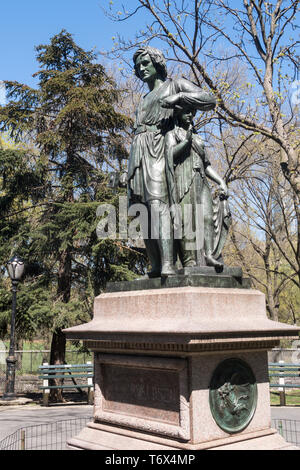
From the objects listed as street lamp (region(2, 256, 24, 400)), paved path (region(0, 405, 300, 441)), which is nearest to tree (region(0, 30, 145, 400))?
street lamp (region(2, 256, 24, 400))

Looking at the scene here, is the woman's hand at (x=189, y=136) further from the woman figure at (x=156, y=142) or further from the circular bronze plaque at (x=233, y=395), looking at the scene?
the circular bronze plaque at (x=233, y=395)

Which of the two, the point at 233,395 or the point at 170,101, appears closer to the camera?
the point at 233,395

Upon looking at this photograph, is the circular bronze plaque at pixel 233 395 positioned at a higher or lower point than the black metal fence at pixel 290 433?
higher

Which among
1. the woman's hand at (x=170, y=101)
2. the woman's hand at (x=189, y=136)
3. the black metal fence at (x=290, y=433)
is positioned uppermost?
the woman's hand at (x=170, y=101)

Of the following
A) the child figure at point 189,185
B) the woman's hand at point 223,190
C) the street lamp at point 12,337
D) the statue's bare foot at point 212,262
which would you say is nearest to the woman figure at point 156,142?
the child figure at point 189,185

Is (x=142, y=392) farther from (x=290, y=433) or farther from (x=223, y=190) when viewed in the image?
(x=290, y=433)

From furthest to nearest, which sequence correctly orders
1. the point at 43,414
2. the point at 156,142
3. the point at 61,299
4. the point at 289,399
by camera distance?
the point at 61,299 → the point at 289,399 → the point at 43,414 → the point at 156,142

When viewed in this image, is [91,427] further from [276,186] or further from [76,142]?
[276,186]

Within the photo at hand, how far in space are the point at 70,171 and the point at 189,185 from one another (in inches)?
491

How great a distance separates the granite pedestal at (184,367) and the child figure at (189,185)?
0.47m

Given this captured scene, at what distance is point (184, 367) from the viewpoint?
4.55 m

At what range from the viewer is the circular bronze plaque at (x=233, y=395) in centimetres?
465

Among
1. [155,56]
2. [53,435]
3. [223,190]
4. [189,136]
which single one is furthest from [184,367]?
[53,435]

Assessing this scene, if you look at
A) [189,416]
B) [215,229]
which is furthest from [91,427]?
[215,229]
